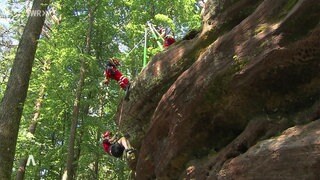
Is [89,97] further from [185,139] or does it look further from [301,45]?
[301,45]

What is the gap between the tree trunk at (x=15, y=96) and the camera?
7.48m

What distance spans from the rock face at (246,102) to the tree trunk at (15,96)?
2751mm

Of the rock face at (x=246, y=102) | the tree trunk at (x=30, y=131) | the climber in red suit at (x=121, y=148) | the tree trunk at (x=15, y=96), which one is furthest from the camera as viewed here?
the tree trunk at (x=30, y=131)

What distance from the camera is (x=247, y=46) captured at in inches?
224

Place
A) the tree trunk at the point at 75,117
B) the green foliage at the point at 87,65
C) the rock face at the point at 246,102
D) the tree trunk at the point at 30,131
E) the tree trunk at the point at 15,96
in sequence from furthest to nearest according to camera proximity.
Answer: the tree trunk at the point at 30,131
the green foliage at the point at 87,65
the tree trunk at the point at 75,117
the tree trunk at the point at 15,96
the rock face at the point at 246,102

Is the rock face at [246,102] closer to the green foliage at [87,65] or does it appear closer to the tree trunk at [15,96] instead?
the tree trunk at [15,96]

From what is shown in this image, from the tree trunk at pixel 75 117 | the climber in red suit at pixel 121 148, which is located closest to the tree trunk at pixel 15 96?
the climber in red suit at pixel 121 148

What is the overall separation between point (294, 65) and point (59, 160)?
13.2m

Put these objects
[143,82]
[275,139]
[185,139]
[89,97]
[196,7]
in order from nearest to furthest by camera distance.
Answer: [275,139]
[185,139]
[143,82]
[89,97]
[196,7]

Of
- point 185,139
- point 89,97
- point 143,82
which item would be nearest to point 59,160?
point 89,97

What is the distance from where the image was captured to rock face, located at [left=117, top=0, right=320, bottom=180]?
465cm

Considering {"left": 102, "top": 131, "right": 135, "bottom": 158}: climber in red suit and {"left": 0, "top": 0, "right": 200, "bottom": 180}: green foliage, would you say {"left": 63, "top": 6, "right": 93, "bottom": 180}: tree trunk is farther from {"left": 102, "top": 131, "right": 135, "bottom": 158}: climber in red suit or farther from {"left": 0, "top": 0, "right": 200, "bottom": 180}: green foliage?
{"left": 102, "top": 131, "right": 135, "bottom": 158}: climber in red suit

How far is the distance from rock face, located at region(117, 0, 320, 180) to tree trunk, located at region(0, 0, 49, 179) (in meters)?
2.75

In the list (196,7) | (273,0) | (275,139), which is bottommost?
(275,139)
